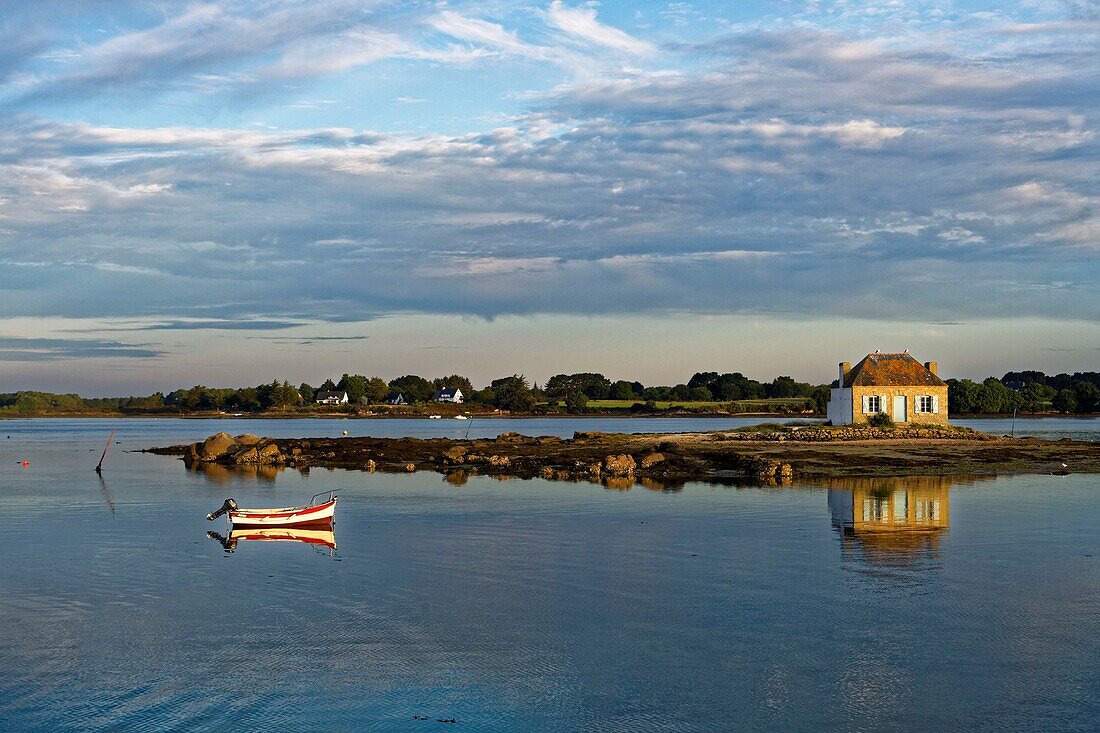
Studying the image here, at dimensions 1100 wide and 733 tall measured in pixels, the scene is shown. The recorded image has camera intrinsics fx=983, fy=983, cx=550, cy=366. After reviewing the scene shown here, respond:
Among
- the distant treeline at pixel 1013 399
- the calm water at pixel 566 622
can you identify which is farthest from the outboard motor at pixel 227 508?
the distant treeline at pixel 1013 399

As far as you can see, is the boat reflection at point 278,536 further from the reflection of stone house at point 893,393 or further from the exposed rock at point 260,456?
the reflection of stone house at point 893,393

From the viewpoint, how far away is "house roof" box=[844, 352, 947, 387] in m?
65.4

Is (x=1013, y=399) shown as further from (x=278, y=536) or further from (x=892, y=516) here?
(x=278, y=536)

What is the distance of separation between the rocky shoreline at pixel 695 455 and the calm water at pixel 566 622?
15.0 metres

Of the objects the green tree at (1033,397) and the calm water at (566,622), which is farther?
the green tree at (1033,397)

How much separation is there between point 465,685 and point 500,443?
54600mm

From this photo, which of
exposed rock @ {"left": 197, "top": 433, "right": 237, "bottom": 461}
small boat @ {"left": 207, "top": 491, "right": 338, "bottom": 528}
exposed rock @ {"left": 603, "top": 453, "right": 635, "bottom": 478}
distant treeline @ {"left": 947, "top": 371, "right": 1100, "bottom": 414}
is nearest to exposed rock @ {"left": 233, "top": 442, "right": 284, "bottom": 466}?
exposed rock @ {"left": 197, "top": 433, "right": 237, "bottom": 461}

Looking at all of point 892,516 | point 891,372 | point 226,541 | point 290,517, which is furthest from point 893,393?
point 226,541

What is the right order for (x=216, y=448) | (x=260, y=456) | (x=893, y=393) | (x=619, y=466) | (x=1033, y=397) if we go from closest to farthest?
(x=619, y=466), (x=260, y=456), (x=216, y=448), (x=893, y=393), (x=1033, y=397)

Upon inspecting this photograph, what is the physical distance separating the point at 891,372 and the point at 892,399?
1.81 m

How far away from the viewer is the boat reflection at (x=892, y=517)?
2402 cm

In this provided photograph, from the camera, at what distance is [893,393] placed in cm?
6556

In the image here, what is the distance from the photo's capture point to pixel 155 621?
17906mm

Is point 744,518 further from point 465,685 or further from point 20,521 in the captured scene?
point 20,521
